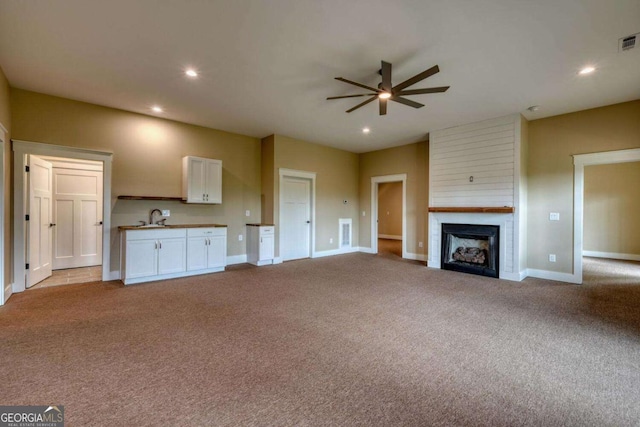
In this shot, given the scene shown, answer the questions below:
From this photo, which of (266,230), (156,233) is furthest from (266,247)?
(156,233)

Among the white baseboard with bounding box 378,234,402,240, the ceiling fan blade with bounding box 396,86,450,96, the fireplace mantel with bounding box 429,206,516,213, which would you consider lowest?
the white baseboard with bounding box 378,234,402,240

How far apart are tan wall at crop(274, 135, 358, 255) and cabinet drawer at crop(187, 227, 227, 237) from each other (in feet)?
4.23

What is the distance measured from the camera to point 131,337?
2.51 m

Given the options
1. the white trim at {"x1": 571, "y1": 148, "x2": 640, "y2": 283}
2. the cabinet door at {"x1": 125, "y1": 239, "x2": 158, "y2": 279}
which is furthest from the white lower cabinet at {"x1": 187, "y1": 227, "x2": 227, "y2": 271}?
the white trim at {"x1": 571, "y1": 148, "x2": 640, "y2": 283}

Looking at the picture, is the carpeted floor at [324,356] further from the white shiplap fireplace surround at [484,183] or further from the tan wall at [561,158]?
the white shiplap fireplace surround at [484,183]

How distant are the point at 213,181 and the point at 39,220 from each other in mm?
2715

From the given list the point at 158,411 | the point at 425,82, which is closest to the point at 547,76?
the point at 425,82

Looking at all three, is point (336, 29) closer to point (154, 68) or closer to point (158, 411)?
point (154, 68)

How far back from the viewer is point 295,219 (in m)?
6.68

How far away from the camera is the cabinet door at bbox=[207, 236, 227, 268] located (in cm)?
509

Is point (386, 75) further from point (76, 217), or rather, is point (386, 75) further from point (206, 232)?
point (76, 217)

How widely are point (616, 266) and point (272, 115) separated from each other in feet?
26.3

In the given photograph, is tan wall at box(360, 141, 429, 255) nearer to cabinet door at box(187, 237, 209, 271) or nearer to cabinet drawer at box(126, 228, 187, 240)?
cabinet door at box(187, 237, 209, 271)

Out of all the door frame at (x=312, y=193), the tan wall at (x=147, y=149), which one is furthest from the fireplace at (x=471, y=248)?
the tan wall at (x=147, y=149)
